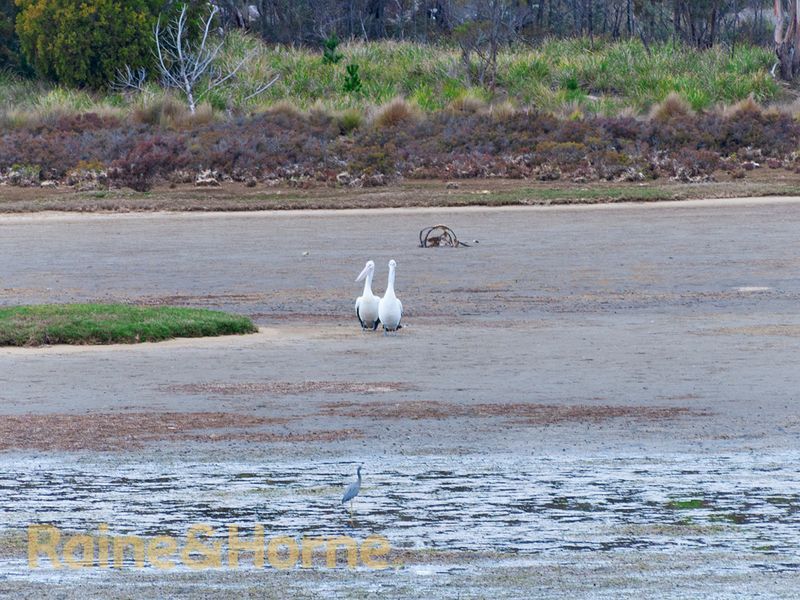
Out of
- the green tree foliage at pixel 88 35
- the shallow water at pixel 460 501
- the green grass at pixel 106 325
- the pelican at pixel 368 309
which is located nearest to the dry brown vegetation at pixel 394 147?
the green tree foliage at pixel 88 35

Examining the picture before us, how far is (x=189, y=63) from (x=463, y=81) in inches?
316

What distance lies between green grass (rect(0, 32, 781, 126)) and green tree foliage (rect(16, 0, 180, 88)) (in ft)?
2.38

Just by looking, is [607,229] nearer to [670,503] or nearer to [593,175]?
[593,175]

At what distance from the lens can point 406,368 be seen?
12.7m

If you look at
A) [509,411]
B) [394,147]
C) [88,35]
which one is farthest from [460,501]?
[88,35]

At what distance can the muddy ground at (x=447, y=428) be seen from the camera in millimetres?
7039

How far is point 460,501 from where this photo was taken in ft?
27.2

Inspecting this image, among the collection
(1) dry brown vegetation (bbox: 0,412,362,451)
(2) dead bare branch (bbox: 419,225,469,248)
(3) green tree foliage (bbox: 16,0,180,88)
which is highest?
(3) green tree foliage (bbox: 16,0,180,88)

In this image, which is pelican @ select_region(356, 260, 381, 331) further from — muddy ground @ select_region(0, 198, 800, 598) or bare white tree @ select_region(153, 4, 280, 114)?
bare white tree @ select_region(153, 4, 280, 114)

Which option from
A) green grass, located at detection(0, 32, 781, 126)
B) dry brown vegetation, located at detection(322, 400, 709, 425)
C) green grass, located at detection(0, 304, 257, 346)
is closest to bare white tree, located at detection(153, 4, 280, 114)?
green grass, located at detection(0, 32, 781, 126)

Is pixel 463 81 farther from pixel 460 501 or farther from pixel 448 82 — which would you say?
pixel 460 501

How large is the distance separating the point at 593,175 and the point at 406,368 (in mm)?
19383

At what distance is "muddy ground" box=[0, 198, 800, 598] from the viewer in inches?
277

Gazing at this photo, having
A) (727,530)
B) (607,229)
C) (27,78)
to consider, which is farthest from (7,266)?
(27,78)
